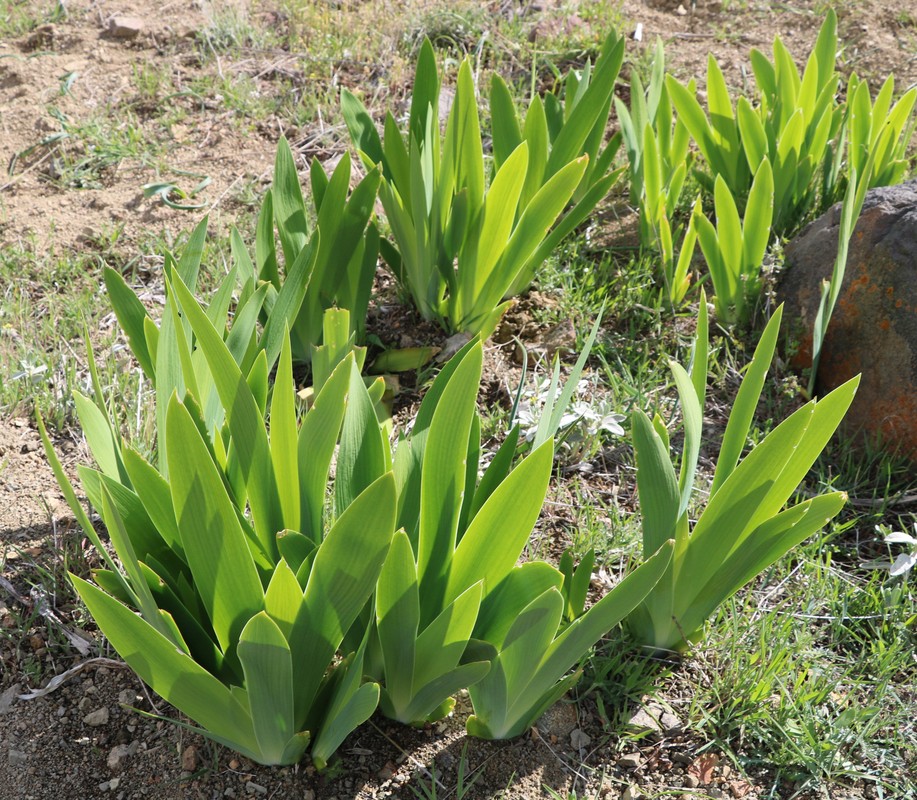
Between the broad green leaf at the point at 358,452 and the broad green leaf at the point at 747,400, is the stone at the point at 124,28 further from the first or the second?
the broad green leaf at the point at 747,400

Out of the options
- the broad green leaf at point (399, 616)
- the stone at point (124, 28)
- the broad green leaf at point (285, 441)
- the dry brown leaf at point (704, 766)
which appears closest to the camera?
the broad green leaf at point (399, 616)

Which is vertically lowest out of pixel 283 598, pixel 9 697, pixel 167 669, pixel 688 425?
pixel 9 697

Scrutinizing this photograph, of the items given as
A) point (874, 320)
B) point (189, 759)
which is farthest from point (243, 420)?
point (874, 320)

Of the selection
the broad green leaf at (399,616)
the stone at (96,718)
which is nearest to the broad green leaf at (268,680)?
the broad green leaf at (399,616)

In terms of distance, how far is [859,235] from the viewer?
215 cm

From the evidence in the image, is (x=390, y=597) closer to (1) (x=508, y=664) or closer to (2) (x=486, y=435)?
(1) (x=508, y=664)

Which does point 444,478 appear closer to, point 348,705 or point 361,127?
point 348,705

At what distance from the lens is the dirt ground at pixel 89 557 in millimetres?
1376

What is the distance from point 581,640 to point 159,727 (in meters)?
0.75

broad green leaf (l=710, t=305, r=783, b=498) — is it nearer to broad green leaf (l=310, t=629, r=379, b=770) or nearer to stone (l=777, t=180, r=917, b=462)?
broad green leaf (l=310, t=629, r=379, b=770)

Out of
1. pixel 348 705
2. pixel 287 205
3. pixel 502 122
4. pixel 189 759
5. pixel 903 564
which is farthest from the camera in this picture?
pixel 502 122

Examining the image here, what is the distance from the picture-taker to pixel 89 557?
5.61 ft

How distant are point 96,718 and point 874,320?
6.09ft

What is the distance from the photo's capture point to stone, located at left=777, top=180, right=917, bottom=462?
200 centimetres
